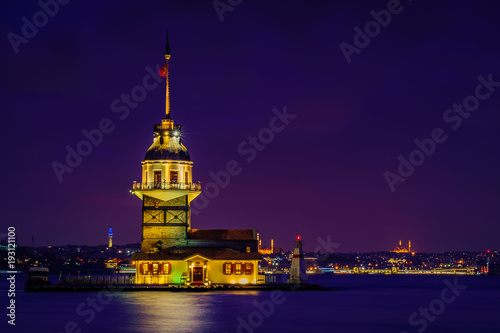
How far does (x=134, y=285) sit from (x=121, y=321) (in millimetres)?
23439

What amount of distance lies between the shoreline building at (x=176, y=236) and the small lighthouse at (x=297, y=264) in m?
3.53

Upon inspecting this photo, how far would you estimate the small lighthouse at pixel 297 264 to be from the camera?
83.9 m

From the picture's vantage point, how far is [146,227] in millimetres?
84688

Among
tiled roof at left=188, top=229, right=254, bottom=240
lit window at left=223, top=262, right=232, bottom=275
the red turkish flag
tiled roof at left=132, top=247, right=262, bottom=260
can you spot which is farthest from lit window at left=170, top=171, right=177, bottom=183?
the red turkish flag

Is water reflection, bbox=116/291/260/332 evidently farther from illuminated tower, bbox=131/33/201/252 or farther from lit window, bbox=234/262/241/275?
illuminated tower, bbox=131/33/201/252

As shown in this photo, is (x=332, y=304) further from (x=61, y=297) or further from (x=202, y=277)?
(x=61, y=297)

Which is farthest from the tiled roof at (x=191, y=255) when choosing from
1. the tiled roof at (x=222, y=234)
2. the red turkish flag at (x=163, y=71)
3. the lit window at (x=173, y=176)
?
the red turkish flag at (x=163, y=71)

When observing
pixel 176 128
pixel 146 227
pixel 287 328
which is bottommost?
pixel 287 328

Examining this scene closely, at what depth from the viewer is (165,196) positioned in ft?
277

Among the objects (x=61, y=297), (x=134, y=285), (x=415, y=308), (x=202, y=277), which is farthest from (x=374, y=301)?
(x=61, y=297)

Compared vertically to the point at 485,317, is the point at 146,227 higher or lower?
higher

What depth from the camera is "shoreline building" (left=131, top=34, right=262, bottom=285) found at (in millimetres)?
82625

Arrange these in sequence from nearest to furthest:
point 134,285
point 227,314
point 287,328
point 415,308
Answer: point 287,328, point 227,314, point 415,308, point 134,285

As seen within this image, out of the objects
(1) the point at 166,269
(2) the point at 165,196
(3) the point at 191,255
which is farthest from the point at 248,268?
(2) the point at 165,196
